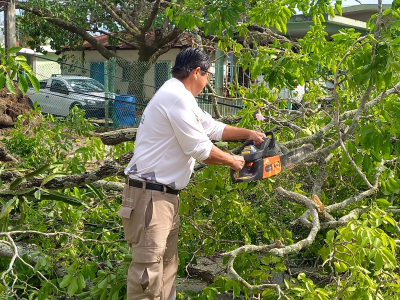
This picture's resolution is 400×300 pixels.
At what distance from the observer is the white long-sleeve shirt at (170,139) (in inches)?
122

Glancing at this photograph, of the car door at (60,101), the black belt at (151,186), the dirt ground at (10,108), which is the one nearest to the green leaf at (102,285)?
the black belt at (151,186)

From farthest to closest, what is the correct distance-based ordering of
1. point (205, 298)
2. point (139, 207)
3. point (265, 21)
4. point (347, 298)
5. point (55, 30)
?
point (55, 30) < point (265, 21) < point (205, 298) < point (139, 207) < point (347, 298)

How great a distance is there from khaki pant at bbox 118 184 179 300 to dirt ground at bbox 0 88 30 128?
29.0 ft

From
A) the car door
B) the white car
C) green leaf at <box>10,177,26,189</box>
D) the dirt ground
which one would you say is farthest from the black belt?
the car door

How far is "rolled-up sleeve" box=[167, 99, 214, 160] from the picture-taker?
308 cm

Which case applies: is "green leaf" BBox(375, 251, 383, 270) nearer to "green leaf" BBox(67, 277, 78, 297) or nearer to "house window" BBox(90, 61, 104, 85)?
"green leaf" BBox(67, 277, 78, 297)

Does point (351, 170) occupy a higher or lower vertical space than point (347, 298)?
higher

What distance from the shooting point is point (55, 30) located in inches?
726

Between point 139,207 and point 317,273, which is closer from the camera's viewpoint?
point 139,207

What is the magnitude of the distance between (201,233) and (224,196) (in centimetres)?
36

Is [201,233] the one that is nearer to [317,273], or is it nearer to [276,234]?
[276,234]

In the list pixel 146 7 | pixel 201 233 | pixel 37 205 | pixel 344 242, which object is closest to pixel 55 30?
pixel 146 7

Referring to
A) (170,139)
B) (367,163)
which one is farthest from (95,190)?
(367,163)

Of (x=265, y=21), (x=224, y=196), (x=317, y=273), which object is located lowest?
(x=317, y=273)
